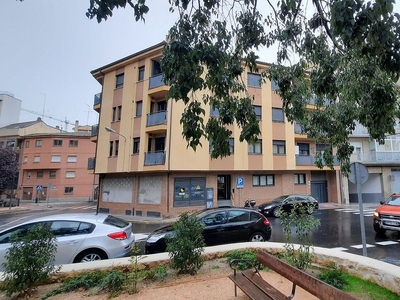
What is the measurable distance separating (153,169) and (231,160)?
634 cm

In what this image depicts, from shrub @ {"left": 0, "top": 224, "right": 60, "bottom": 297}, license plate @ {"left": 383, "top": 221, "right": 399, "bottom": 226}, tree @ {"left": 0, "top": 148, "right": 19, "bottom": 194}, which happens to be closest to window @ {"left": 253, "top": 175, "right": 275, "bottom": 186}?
license plate @ {"left": 383, "top": 221, "right": 399, "bottom": 226}

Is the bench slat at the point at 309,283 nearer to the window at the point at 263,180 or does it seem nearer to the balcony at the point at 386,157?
the window at the point at 263,180

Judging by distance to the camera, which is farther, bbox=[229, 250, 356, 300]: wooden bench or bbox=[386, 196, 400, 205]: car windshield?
bbox=[386, 196, 400, 205]: car windshield

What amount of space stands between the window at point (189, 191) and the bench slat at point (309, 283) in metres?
14.9

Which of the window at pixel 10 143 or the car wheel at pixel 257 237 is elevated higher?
the window at pixel 10 143

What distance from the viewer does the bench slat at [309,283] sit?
246 cm

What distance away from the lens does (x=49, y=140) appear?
1587 inches

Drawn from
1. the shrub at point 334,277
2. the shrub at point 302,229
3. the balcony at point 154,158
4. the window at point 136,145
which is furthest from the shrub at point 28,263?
the window at point 136,145

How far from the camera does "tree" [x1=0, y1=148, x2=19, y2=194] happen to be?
→ 32.5m

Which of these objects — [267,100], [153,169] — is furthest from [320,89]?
[267,100]

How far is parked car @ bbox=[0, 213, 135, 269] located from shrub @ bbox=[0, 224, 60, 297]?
6.11 ft

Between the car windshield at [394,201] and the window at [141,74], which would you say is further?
the window at [141,74]

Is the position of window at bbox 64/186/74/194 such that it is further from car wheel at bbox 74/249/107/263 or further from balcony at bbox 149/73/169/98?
car wheel at bbox 74/249/107/263

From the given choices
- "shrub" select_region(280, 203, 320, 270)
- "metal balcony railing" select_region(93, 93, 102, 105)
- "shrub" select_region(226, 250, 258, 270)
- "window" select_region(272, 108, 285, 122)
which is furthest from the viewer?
"metal balcony railing" select_region(93, 93, 102, 105)
